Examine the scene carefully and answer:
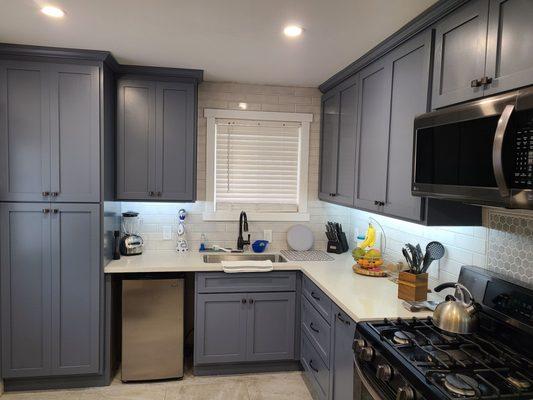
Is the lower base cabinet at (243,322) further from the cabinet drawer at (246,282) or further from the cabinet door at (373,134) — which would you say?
the cabinet door at (373,134)

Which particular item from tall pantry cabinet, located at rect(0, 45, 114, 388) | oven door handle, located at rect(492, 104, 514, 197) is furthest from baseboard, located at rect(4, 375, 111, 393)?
oven door handle, located at rect(492, 104, 514, 197)

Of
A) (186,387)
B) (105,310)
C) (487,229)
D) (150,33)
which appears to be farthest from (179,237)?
(487,229)

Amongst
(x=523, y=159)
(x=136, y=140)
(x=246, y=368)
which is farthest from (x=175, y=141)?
(x=523, y=159)

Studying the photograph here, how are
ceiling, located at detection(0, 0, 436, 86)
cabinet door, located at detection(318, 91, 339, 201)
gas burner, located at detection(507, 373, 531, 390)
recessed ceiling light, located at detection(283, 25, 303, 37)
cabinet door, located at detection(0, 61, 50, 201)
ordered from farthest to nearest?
cabinet door, located at detection(318, 91, 339, 201) < cabinet door, located at detection(0, 61, 50, 201) < recessed ceiling light, located at detection(283, 25, 303, 37) < ceiling, located at detection(0, 0, 436, 86) < gas burner, located at detection(507, 373, 531, 390)

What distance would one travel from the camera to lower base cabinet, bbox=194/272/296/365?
3.06 metres

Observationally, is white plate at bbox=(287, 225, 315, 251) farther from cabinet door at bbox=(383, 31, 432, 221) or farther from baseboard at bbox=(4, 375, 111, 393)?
baseboard at bbox=(4, 375, 111, 393)

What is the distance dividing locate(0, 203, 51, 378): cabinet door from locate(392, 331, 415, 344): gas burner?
2338 mm

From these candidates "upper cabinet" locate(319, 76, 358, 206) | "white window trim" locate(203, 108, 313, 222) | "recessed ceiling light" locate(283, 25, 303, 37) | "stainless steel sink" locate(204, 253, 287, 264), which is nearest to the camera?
"recessed ceiling light" locate(283, 25, 303, 37)

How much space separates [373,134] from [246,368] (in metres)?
2.05

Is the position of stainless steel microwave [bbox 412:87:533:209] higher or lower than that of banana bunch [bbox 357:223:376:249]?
higher

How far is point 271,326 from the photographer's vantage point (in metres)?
3.15

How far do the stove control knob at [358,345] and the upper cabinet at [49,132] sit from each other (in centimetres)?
198

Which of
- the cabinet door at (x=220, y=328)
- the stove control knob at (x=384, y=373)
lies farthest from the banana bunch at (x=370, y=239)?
the stove control knob at (x=384, y=373)

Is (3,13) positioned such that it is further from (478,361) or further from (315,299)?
(478,361)
